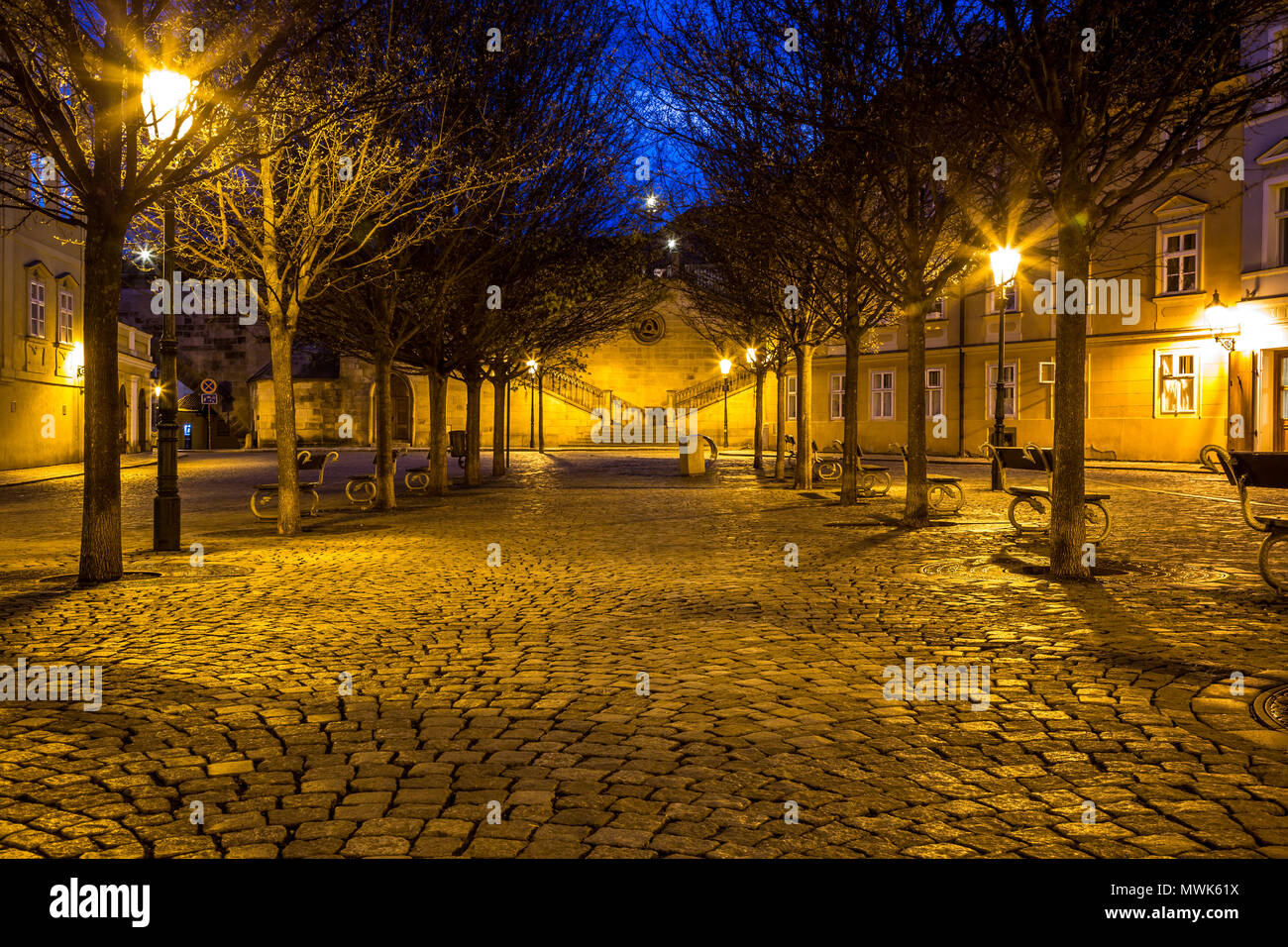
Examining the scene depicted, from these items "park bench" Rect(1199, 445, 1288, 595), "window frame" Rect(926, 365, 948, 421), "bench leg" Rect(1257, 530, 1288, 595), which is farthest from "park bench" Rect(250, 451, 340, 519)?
"window frame" Rect(926, 365, 948, 421)

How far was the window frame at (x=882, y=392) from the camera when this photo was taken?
4334cm

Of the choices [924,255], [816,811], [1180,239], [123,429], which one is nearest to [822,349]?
[1180,239]

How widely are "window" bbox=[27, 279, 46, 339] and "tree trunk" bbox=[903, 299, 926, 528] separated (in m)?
27.3

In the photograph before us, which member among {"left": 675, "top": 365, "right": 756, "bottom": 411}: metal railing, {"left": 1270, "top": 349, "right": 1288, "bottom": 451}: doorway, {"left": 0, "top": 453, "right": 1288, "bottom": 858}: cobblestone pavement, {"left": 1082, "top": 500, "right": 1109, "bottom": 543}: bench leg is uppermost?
Result: {"left": 675, "top": 365, "right": 756, "bottom": 411}: metal railing

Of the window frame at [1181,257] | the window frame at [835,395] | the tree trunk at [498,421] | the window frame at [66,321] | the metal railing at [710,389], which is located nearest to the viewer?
the tree trunk at [498,421]

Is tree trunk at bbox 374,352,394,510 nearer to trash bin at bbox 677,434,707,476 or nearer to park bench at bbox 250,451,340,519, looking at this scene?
park bench at bbox 250,451,340,519

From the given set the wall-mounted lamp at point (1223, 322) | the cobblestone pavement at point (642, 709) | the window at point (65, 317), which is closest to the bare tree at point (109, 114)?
the cobblestone pavement at point (642, 709)

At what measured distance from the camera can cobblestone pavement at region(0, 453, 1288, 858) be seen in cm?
392

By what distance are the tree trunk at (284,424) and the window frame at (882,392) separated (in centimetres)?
3188

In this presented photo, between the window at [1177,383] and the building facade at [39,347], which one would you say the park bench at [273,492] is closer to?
the building facade at [39,347]

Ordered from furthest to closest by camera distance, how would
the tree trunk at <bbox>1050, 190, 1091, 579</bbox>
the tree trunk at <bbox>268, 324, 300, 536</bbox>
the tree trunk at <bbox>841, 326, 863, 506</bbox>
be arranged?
the tree trunk at <bbox>841, 326, 863, 506</bbox>
the tree trunk at <bbox>268, 324, 300, 536</bbox>
the tree trunk at <bbox>1050, 190, 1091, 579</bbox>

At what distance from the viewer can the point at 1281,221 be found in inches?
Result: 1105

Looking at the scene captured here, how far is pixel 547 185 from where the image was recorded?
22.1 m

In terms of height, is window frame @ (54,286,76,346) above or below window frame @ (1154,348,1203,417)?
above
